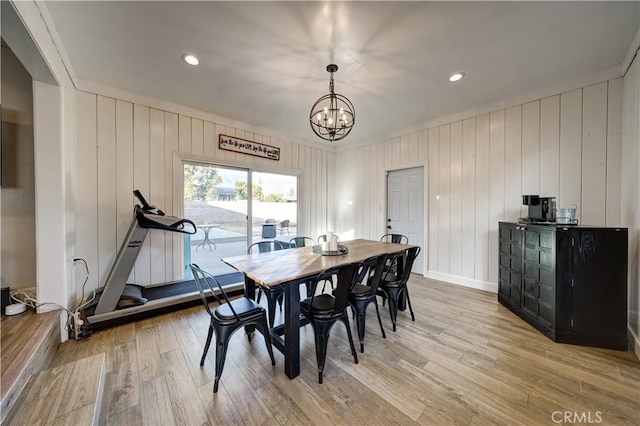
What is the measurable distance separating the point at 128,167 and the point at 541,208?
5334 millimetres

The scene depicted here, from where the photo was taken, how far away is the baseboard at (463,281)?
365cm

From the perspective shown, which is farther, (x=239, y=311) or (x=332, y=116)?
(x=332, y=116)

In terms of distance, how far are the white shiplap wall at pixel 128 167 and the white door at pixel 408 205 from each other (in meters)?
3.34

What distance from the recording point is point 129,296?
2.84 meters

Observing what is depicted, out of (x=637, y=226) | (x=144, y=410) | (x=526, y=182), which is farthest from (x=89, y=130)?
(x=637, y=226)

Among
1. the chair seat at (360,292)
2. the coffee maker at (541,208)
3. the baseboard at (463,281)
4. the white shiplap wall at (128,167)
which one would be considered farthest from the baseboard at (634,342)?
the white shiplap wall at (128,167)

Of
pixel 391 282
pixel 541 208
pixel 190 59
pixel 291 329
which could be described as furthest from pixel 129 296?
pixel 541 208

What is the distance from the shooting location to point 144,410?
1.56 m

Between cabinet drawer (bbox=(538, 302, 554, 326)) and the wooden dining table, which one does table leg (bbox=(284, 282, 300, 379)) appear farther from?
cabinet drawer (bbox=(538, 302, 554, 326))

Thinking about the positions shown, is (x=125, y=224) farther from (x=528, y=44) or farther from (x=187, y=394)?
(x=528, y=44)

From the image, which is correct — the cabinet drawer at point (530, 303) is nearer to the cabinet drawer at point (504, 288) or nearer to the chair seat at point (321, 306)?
the cabinet drawer at point (504, 288)

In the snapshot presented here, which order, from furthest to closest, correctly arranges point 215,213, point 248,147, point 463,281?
point 248,147, point 215,213, point 463,281

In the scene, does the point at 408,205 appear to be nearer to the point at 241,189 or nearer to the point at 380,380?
the point at 241,189

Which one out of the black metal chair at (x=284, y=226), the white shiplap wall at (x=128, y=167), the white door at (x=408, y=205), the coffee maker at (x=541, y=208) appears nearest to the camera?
the coffee maker at (x=541, y=208)
